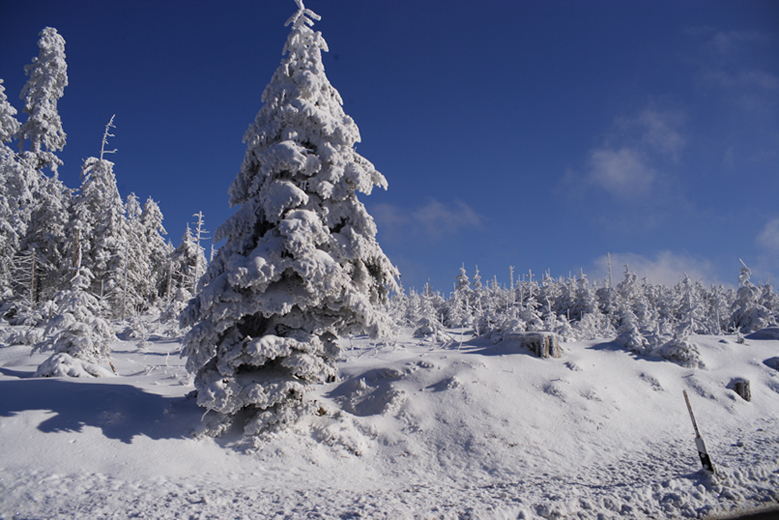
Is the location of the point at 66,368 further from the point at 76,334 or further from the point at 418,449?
the point at 418,449

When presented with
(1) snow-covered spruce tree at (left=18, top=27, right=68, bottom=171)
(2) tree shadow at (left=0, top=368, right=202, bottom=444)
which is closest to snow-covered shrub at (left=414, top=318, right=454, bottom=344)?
(2) tree shadow at (left=0, top=368, right=202, bottom=444)

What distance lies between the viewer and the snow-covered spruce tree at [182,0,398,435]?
8.95 meters

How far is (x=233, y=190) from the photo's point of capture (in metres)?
10.8

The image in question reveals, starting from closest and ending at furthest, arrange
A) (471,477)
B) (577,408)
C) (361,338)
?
(471,477) < (577,408) < (361,338)

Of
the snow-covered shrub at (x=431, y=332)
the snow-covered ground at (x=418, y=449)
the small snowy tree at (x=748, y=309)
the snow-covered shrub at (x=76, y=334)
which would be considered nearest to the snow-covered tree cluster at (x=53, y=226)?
the snow-covered shrub at (x=76, y=334)

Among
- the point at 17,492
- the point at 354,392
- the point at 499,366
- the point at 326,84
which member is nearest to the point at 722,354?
the point at 499,366

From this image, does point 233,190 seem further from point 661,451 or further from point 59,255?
point 59,255

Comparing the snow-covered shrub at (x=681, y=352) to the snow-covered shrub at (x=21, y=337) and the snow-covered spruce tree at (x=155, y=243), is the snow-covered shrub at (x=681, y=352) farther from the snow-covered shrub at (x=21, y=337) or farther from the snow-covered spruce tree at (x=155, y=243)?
the snow-covered spruce tree at (x=155, y=243)

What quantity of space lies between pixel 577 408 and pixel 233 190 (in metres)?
11.8

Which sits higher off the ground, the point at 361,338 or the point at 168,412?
the point at 361,338

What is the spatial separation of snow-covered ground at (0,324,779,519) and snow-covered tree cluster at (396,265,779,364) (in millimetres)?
4255

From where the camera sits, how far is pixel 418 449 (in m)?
9.70

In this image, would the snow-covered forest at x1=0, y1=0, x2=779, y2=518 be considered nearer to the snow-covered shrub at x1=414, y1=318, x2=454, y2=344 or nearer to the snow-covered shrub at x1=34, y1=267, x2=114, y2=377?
the snow-covered shrub at x1=34, y1=267, x2=114, y2=377

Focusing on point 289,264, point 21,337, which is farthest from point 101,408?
point 21,337
